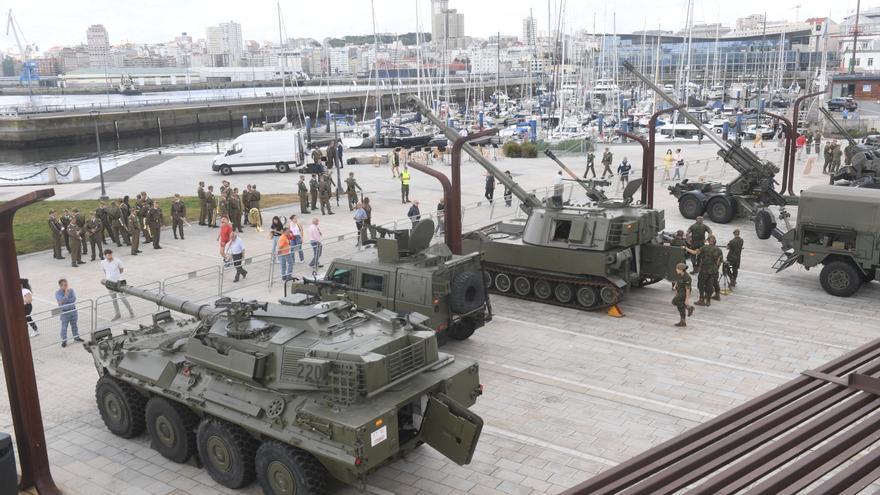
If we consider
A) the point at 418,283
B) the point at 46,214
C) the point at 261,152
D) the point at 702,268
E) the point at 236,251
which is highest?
the point at 261,152

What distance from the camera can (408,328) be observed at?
1014cm

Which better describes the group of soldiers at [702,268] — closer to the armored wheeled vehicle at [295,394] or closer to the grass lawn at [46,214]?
the armored wheeled vehicle at [295,394]

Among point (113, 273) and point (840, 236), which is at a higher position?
point (840, 236)

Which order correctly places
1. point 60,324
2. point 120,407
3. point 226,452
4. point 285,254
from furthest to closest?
point 285,254
point 60,324
point 120,407
point 226,452

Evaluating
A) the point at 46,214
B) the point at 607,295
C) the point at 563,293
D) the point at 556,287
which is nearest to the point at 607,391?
the point at 607,295

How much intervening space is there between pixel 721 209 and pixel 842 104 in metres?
43.1

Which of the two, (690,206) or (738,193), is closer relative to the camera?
(738,193)

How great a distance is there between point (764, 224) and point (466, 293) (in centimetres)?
1268

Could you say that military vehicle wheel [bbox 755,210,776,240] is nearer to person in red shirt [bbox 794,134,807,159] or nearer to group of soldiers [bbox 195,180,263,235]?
group of soldiers [bbox 195,180,263,235]

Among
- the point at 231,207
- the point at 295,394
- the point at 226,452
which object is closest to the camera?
the point at 295,394

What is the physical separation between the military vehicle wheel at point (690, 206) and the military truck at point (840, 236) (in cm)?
825

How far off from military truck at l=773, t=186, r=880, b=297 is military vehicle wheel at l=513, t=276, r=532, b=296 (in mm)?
6358

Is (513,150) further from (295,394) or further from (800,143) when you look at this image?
(295,394)

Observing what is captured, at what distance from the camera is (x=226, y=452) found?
384 inches
